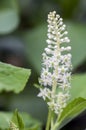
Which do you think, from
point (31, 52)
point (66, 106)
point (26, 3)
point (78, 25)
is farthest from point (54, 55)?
point (26, 3)

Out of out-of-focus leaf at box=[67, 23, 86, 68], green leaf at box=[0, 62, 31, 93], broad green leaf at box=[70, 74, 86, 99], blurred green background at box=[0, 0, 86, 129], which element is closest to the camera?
green leaf at box=[0, 62, 31, 93]

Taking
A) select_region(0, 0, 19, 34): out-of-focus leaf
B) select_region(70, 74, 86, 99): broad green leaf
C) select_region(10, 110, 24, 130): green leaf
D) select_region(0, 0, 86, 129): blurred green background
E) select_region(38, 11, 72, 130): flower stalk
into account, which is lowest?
select_region(0, 0, 86, 129): blurred green background

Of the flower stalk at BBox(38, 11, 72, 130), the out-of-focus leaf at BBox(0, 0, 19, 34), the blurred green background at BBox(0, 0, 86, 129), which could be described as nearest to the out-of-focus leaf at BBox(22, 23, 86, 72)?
the blurred green background at BBox(0, 0, 86, 129)

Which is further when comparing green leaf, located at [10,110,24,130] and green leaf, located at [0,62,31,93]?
green leaf, located at [10,110,24,130]

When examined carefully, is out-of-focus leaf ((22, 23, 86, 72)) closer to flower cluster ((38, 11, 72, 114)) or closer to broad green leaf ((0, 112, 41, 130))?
broad green leaf ((0, 112, 41, 130))

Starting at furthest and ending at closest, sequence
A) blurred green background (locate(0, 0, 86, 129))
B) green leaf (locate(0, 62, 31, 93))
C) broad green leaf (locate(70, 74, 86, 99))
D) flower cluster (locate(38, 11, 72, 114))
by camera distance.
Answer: blurred green background (locate(0, 0, 86, 129))
broad green leaf (locate(70, 74, 86, 99))
flower cluster (locate(38, 11, 72, 114))
green leaf (locate(0, 62, 31, 93))

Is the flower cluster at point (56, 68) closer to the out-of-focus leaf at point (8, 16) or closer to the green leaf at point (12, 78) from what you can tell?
the green leaf at point (12, 78)
